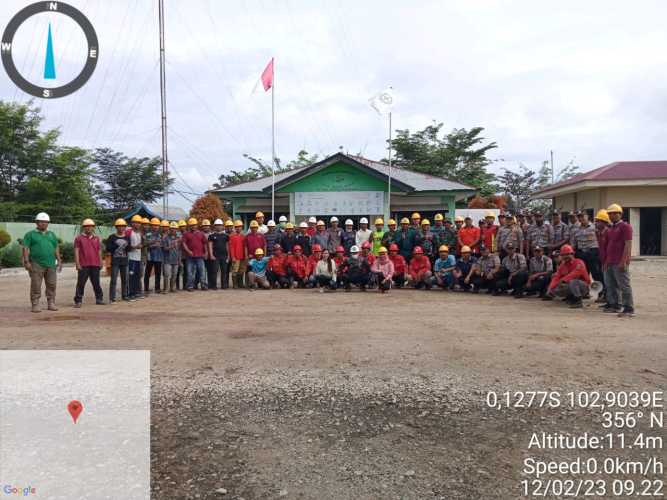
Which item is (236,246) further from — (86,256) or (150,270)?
(86,256)

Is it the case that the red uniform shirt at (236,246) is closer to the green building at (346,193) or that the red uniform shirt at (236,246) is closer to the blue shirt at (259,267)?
the blue shirt at (259,267)

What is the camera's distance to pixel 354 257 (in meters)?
12.9

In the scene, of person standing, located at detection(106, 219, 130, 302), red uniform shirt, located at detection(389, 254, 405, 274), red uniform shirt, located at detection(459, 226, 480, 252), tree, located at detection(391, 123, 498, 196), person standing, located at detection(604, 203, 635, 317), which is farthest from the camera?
tree, located at detection(391, 123, 498, 196)

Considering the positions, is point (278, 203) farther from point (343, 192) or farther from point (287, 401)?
point (287, 401)

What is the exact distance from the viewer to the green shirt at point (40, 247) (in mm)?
9953

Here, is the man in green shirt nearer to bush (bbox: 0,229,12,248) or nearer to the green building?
the green building

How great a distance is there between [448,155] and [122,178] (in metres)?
24.0

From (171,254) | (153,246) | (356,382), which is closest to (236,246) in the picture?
(171,254)

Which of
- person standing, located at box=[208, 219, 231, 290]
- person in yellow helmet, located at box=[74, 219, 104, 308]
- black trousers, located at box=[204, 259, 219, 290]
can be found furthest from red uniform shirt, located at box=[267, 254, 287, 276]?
person in yellow helmet, located at box=[74, 219, 104, 308]

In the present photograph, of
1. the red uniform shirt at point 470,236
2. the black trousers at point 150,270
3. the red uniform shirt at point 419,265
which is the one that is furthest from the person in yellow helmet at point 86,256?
the red uniform shirt at point 470,236

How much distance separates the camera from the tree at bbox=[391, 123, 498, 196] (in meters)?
36.0

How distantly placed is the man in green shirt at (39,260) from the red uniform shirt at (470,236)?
899cm

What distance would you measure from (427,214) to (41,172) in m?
22.4

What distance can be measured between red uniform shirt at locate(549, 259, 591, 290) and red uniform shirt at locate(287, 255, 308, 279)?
19.1 ft
